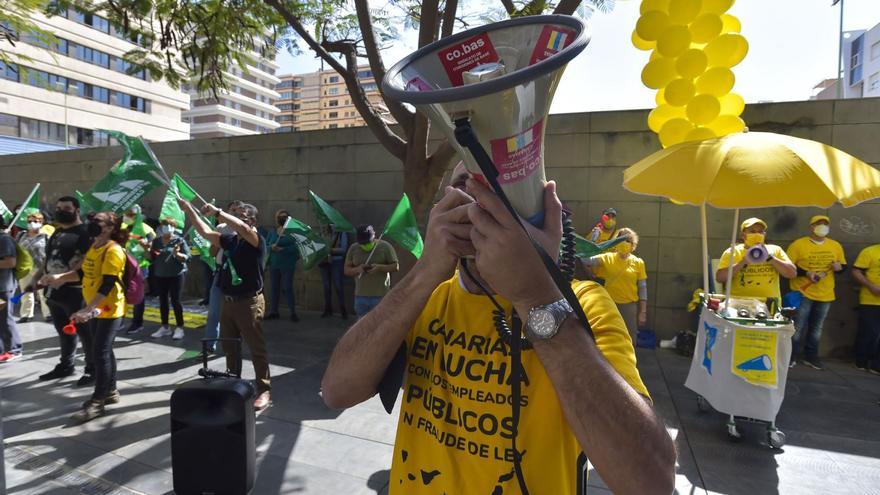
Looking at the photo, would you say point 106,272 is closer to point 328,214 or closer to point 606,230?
point 328,214

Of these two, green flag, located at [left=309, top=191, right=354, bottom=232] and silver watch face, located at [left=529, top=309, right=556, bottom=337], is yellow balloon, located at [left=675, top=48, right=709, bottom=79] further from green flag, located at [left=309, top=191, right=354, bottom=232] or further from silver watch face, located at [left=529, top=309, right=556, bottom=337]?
green flag, located at [left=309, top=191, right=354, bottom=232]

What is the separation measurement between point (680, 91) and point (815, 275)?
3.64 m

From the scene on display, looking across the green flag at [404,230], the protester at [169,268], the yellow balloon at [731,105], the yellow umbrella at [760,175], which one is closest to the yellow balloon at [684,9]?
the yellow balloon at [731,105]

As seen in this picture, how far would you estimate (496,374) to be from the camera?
3.88 ft

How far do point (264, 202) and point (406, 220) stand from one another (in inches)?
220

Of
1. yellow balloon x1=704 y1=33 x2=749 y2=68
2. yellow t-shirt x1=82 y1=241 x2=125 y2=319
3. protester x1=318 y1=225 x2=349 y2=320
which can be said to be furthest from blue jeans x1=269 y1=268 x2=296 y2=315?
yellow balloon x1=704 y1=33 x2=749 y2=68

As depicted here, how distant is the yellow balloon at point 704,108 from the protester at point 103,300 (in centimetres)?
521

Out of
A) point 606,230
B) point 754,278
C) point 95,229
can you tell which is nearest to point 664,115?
point 754,278

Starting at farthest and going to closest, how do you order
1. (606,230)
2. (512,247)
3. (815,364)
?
1. (606,230)
2. (815,364)
3. (512,247)

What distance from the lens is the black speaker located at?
229 cm

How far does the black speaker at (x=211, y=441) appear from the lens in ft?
7.50

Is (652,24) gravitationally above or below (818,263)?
above

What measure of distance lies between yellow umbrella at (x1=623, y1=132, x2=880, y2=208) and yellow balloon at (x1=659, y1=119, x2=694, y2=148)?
0.51 metres

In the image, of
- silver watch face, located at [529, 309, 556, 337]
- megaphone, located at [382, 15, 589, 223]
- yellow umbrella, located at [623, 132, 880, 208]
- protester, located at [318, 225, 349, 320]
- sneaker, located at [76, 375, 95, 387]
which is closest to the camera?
megaphone, located at [382, 15, 589, 223]
